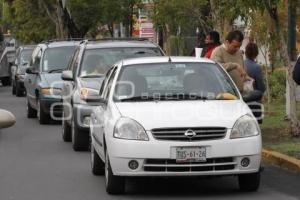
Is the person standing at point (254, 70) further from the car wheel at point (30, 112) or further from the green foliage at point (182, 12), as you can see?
the green foliage at point (182, 12)

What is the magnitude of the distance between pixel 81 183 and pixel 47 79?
8.70 meters

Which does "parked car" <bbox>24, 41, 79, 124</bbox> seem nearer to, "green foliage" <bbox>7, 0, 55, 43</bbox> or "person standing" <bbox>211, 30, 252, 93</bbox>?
"person standing" <bbox>211, 30, 252, 93</bbox>

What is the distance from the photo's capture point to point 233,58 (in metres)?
12.5

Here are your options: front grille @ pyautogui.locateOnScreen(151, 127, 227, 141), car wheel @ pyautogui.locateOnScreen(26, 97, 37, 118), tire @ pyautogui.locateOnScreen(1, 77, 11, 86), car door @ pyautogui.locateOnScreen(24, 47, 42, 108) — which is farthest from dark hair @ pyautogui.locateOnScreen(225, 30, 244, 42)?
tire @ pyautogui.locateOnScreen(1, 77, 11, 86)

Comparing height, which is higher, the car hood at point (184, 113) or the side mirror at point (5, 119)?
the side mirror at point (5, 119)

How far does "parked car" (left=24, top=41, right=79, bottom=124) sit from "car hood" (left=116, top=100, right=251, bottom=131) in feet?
29.0

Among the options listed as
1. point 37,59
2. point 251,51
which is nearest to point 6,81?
point 37,59

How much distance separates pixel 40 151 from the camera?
46.2 feet

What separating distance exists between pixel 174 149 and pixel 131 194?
879 mm

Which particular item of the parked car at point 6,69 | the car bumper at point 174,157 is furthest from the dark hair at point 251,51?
the parked car at point 6,69

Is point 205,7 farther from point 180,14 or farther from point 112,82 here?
point 112,82

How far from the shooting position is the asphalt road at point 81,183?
31.0 ft

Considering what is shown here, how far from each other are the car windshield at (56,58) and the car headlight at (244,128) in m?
10.8

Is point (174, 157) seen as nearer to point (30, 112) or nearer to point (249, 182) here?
point (249, 182)
